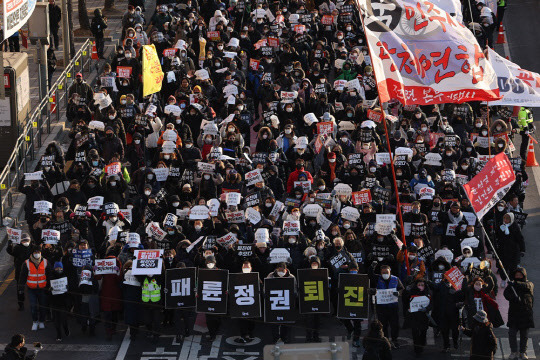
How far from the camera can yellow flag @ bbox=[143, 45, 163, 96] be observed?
3070 cm

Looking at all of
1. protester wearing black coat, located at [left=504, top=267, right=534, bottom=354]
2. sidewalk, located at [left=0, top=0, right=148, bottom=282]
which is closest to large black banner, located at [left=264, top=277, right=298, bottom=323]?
protester wearing black coat, located at [left=504, top=267, right=534, bottom=354]

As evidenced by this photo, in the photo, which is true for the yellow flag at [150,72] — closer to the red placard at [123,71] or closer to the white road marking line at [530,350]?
the red placard at [123,71]

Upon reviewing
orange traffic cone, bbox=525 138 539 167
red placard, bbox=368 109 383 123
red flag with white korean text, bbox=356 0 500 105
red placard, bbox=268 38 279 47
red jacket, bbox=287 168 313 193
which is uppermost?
red flag with white korean text, bbox=356 0 500 105

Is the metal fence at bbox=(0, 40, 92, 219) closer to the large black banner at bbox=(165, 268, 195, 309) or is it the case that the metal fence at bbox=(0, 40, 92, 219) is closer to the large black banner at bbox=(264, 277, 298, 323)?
the large black banner at bbox=(165, 268, 195, 309)

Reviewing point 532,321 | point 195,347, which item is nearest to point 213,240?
point 195,347

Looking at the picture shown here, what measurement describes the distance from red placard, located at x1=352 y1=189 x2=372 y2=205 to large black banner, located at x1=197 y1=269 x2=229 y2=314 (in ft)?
13.1

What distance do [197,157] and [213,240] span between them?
5.02m

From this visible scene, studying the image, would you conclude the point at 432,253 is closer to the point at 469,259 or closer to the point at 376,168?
the point at 469,259

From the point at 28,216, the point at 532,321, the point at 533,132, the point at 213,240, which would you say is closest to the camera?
the point at 532,321

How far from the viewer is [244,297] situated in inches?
924

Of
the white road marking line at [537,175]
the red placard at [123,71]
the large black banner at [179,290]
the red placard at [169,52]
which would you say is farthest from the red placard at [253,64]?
Answer: the large black banner at [179,290]

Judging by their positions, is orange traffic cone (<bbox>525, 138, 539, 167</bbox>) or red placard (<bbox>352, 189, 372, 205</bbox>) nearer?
red placard (<bbox>352, 189, 372, 205</bbox>)

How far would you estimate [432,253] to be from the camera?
24.8m

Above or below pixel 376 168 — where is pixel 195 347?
below
